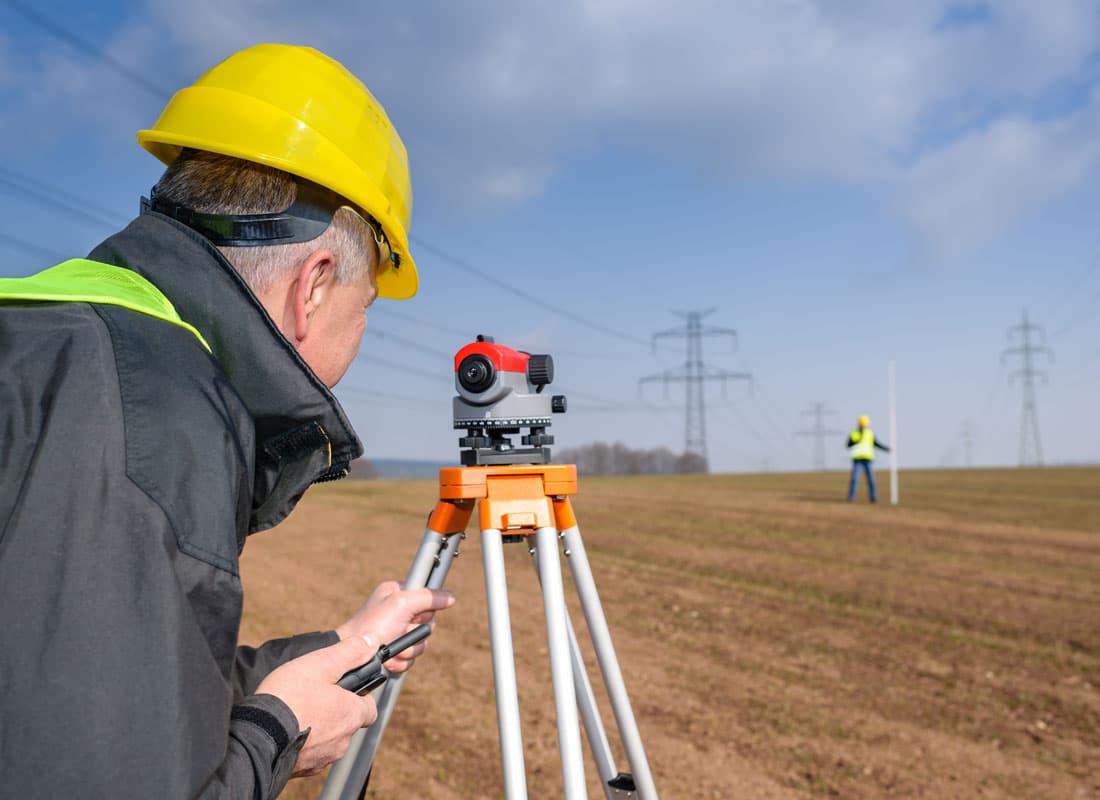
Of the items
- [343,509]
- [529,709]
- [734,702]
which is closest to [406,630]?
[529,709]

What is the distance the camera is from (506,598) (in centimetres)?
211

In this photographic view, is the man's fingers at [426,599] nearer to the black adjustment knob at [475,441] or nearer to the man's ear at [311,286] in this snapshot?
the black adjustment knob at [475,441]

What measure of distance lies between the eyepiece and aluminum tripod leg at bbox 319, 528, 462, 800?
41 centimetres

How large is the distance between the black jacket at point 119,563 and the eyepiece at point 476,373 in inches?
43.4

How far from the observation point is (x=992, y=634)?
634 centimetres

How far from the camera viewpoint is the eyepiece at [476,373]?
213cm

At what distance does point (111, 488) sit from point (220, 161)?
70 centimetres

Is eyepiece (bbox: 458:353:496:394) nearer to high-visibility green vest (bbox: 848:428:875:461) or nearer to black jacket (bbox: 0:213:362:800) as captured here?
black jacket (bbox: 0:213:362:800)

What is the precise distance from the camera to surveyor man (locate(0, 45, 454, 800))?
2.59 feet

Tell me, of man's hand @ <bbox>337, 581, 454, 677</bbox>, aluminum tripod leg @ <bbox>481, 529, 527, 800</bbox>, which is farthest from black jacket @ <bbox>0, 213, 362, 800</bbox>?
aluminum tripod leg @ <bbox>481, 529, 527, 800</bbox>

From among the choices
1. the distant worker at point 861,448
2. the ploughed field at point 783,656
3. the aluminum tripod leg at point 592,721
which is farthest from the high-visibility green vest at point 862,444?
the aluminum tripod leg at point 592,721

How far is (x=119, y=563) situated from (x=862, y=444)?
18622 millimetres

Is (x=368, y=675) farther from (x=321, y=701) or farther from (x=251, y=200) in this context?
(x=251, y=200)

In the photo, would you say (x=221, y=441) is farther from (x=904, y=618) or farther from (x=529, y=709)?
(x=904, y=618)
